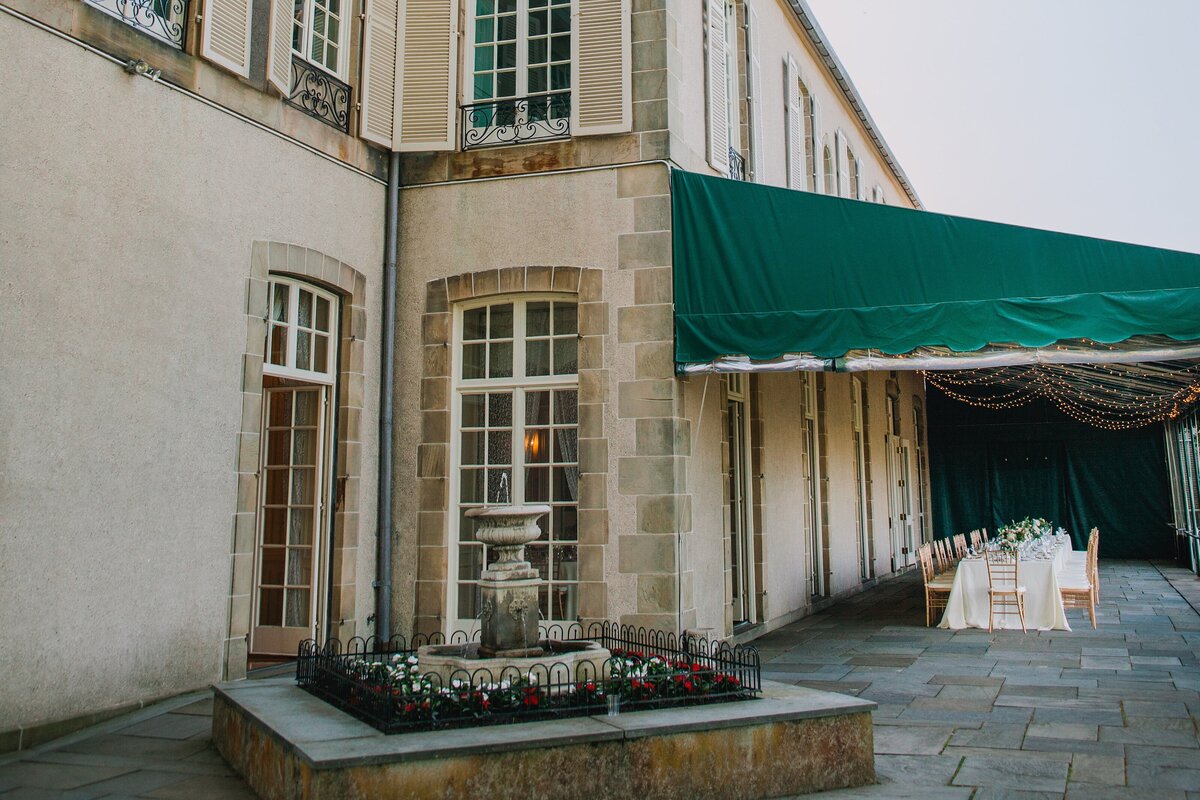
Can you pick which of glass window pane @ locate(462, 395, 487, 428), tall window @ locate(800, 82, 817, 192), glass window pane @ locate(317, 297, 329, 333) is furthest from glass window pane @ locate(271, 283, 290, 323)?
tall window @ locate(800, 82, 817, 192)

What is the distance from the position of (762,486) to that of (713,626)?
2169 mm

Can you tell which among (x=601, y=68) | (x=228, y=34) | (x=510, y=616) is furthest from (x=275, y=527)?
(x=601, y=68)

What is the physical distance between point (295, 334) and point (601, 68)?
10.1 feet

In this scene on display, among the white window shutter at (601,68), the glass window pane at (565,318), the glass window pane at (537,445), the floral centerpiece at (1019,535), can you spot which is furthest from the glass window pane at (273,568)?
the floral centerpiece at (1019,535)

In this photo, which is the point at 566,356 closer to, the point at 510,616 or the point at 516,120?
the point at 516,120

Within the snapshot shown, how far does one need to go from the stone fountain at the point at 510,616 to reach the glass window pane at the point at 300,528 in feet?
8.78

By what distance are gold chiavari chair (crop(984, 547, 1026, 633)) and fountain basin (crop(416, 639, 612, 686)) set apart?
5.59 m

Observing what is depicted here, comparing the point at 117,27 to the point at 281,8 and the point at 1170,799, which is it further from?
the point at 1170,799

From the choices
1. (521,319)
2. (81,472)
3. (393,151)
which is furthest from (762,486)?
(81,472)

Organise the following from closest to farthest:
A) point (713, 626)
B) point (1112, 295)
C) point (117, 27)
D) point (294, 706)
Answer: point (294, 706)
point (117, 27)
point (1112, 295)
point (713, 626)

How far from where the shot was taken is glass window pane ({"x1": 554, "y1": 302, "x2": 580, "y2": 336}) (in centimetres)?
755

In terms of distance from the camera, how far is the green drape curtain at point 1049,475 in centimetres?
1948

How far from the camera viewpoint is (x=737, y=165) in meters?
9.21

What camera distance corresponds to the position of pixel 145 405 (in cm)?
563
